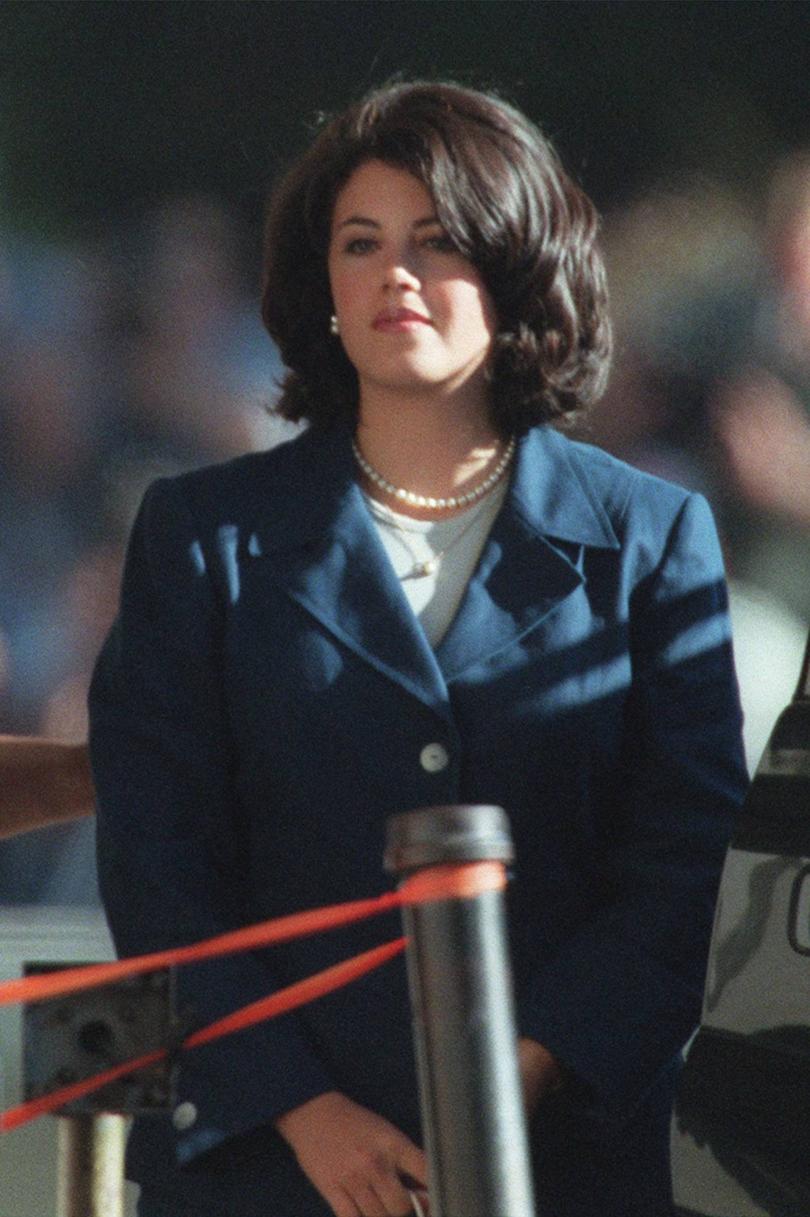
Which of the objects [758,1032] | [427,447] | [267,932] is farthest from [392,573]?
[267,932]

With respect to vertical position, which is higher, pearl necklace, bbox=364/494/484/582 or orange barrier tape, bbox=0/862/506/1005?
pearl necklace, bbox=364/494/484/582

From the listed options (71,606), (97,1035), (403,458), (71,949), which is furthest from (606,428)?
(97,1035)

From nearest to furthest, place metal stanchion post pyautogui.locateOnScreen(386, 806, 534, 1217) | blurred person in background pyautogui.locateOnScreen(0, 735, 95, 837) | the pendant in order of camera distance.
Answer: metal stanchion post pyautogui.locateOnScreen(386, 806, 534, 1217) → the pendant → blurred person in background pyautogui.locateOnScreen(0, 735, 95, 837)

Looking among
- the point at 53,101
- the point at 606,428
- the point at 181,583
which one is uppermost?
the point at 53,101

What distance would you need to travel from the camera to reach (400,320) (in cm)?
191

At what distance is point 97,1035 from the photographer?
43.8 inches

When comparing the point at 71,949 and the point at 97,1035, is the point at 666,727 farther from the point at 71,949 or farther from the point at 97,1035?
the point at 71,949

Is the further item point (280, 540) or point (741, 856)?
point (280, 540)

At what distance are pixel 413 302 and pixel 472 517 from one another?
229 mm

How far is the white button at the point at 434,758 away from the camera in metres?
1.83

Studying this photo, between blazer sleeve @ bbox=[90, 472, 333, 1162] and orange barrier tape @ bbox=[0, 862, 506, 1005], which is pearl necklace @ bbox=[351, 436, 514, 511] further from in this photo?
orange barrier tape @ bbox=[0, 862, 506, 1005]

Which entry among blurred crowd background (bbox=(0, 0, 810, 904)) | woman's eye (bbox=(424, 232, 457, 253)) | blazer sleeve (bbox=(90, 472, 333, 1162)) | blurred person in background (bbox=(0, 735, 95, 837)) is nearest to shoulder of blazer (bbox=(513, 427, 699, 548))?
woman's eye (bbox=(424, 232, 457, 253))

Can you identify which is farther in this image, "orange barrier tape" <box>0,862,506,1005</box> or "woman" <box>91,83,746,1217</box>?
"woman" <box>91,83,746,1217</box>

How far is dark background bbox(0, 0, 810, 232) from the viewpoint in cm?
374
